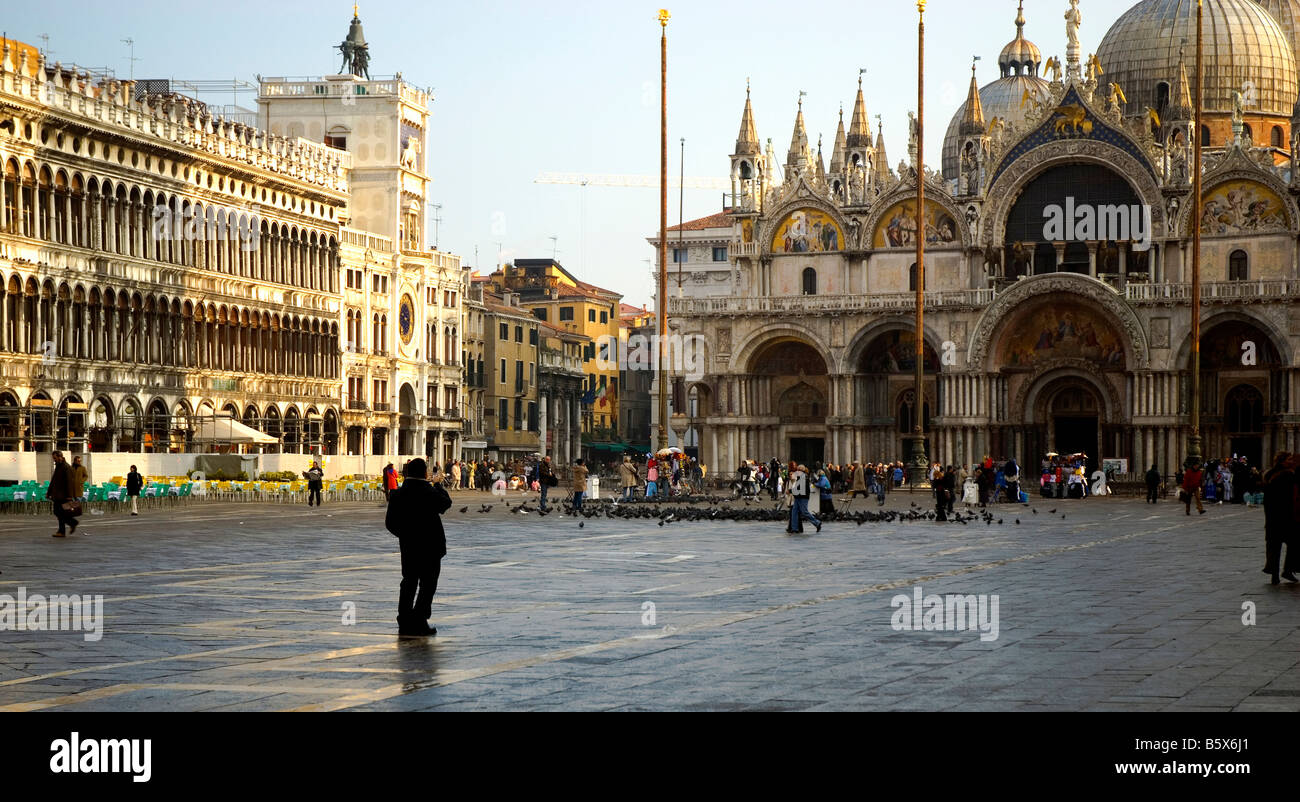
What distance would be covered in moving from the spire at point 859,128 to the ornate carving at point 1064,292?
54.1 feet

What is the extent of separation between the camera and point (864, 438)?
7362 cm

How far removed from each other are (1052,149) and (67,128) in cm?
3846

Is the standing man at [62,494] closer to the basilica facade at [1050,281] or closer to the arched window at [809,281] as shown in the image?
the basilica facade at [1050,281]

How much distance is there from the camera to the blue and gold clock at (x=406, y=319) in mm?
76750

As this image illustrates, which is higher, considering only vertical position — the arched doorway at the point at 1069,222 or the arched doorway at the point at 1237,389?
the arched doorway at the point at 1069,222

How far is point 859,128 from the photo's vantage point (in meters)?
84.3

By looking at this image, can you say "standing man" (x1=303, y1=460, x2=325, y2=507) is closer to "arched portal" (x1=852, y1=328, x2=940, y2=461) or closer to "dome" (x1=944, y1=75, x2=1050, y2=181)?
"arched portal" (x1=852, y1=328, x2=940, y2=461)

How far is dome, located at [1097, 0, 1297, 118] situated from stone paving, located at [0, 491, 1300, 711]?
5308 centimetres

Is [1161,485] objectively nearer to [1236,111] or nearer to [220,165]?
[1236,111]

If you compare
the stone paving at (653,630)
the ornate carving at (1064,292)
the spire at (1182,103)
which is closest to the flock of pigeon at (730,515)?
the stone paving at (653,630)

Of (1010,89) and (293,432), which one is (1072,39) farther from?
(293,432)
